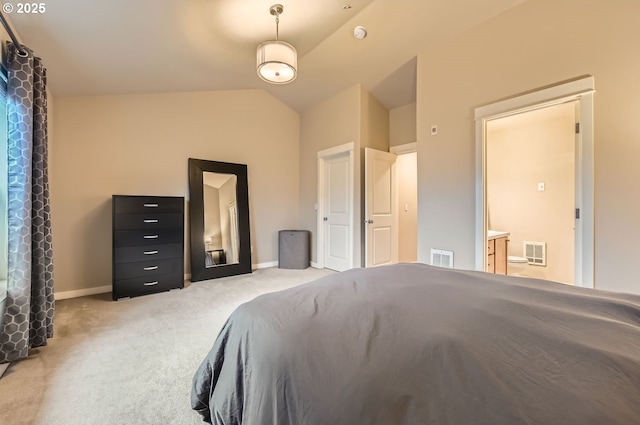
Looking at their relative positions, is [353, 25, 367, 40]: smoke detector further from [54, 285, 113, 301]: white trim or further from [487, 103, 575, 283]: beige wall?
[54, 285, 113, 301]: white trim

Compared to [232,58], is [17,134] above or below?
below

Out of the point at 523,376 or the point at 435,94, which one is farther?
the point at 435,94

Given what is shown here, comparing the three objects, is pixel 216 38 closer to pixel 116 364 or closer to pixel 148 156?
pixel 148 156

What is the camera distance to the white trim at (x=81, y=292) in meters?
3.18

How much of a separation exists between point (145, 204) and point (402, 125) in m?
3.94

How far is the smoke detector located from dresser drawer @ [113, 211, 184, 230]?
3148mm

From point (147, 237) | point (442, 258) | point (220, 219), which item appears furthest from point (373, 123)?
point (147, 237)

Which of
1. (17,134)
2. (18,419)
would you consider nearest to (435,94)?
(17,134)

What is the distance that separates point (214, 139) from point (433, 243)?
363 cm

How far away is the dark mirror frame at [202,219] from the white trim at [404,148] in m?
2.57

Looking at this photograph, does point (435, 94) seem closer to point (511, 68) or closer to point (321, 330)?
point (511, 68)

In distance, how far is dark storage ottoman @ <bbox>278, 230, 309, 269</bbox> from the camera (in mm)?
4727

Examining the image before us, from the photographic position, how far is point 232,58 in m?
3.34

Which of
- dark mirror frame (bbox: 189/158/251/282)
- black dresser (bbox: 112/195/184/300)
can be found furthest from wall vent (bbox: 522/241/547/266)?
black dresser (bbox: 112/195/184/300)
